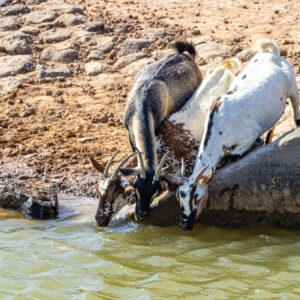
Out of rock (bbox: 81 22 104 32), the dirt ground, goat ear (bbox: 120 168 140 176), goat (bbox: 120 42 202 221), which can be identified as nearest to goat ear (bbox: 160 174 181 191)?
goat (bbox: 120 42 202 221)

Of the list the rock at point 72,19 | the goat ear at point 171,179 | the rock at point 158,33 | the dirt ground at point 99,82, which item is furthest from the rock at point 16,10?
the goat ear at point 171,179

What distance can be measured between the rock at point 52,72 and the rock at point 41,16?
262 centimetres

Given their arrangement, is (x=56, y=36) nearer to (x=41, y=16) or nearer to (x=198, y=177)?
(x=41, y=16)

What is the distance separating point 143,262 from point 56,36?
9.12 meters

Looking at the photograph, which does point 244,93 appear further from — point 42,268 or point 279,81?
point 42,268

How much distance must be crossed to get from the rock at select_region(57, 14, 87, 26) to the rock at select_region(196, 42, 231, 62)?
346cm

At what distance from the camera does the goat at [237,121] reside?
5223 mm

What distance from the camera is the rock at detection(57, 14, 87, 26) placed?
13.4m

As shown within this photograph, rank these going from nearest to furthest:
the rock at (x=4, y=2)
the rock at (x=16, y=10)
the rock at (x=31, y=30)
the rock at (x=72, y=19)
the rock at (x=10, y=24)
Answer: the rock at (x=31, y=30), the rock at (x=72, y=19), the rock at (x=10, y=24), the rock at (x=16, y=10), the rock at (x=4, y=2)

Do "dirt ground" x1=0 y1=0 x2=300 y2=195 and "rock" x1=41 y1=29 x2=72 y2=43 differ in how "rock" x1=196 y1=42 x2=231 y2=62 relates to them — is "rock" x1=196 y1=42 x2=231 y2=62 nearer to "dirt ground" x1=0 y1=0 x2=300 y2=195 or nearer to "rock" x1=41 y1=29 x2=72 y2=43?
"dirt ground" x1=0 y1=0 x2=300 y2=195

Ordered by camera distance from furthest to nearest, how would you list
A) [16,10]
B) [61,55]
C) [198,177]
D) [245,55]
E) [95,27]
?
Result: 1. [16,10]
2. [95,27]
3. [61,55]
4. [245,55]
5. [198,177]

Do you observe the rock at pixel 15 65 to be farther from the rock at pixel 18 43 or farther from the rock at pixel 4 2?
the rock at pixel 4 2

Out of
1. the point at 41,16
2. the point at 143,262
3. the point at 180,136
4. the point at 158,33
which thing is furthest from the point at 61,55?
the point at 143,262

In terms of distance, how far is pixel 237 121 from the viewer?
5.80 m
